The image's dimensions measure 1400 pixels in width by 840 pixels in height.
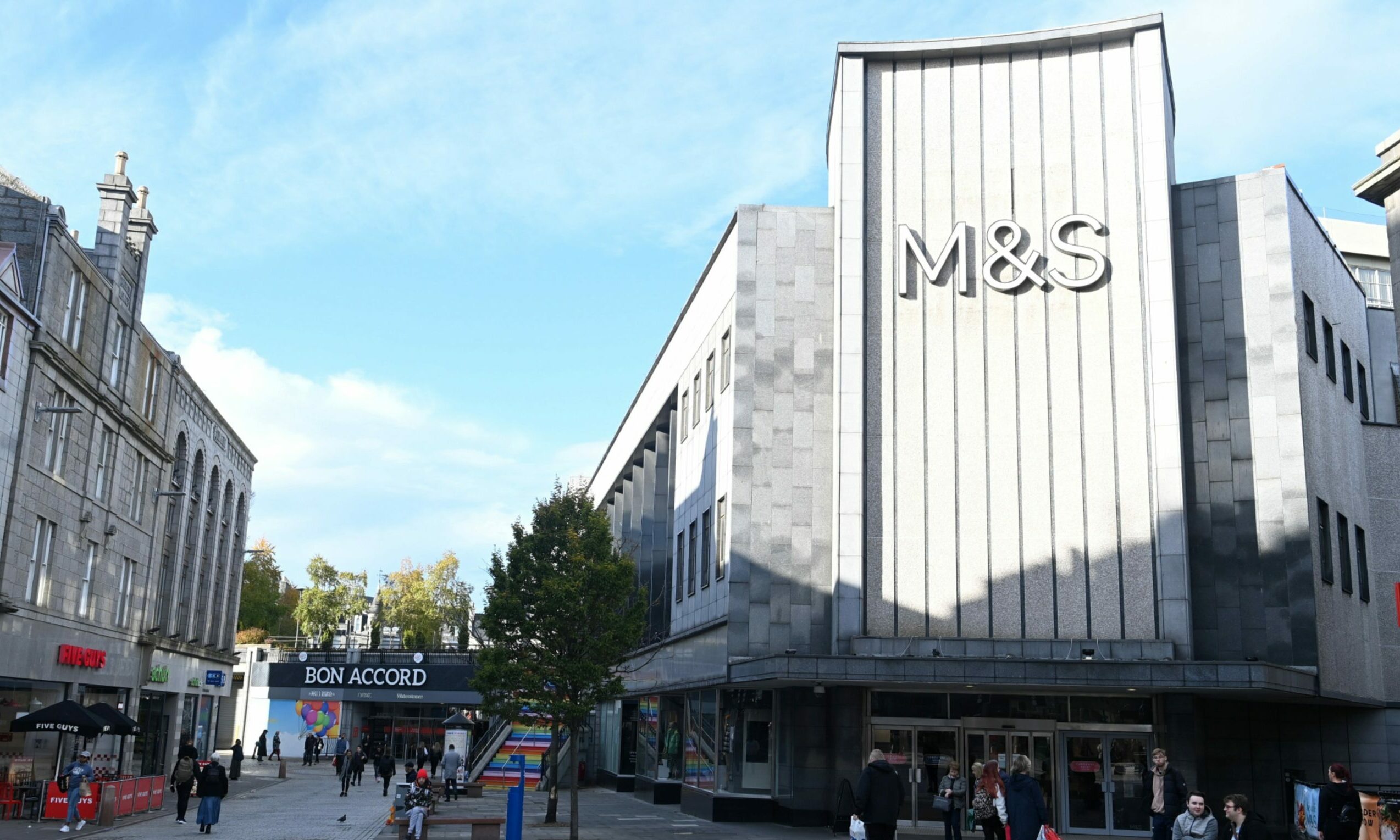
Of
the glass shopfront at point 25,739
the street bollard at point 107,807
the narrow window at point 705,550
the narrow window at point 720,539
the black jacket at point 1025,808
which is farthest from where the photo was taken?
the narrow window at point 705,550

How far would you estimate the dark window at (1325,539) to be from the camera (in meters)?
28.1

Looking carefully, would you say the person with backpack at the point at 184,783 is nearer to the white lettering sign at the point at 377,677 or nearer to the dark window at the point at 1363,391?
the dark window at the point at 1363,391

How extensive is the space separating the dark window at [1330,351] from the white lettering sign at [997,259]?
6808mm

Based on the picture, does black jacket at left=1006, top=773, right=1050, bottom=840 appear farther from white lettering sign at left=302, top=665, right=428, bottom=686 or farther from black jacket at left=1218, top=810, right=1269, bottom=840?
white lettering sign at left=302, top=665, right=428, bottom=686

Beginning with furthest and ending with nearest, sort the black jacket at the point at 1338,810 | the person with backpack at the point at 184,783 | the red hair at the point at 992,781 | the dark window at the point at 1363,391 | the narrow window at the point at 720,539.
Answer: the dark window at the point at 1363,391 < the narrow window at the point at 720,539 < the person with backpack at the point at 184,783 < the red hair at the point at 992,781 < the black jacket at the point at 1338,810

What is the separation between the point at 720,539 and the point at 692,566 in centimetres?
491

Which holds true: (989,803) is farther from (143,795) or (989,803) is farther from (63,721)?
(143,795)

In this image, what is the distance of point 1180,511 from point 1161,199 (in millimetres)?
7310

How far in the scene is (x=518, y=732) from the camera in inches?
2111

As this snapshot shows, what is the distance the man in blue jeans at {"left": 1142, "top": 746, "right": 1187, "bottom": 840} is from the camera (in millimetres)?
17438

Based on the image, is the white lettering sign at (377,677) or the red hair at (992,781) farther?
the white lettering sign at (377,677)

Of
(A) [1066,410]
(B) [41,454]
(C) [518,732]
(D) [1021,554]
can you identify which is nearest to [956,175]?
(A) [1066,410]

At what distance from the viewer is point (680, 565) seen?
126 ft

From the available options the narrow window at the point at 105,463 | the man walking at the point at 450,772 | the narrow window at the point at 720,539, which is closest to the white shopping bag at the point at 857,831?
the narrow window at the point at 720,539
